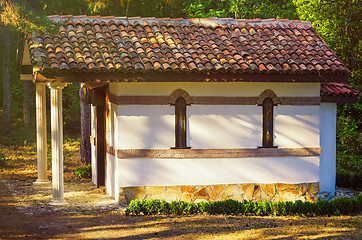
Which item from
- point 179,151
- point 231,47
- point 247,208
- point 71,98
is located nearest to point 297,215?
point 247,208

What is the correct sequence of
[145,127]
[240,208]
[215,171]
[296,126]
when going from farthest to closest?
[296,126] → [215,171] → [145,127] → [240,208]

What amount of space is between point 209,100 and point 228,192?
7.83ft

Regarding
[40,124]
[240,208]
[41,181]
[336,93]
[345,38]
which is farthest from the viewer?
[345,38]

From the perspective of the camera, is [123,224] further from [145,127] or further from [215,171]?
[215,171]

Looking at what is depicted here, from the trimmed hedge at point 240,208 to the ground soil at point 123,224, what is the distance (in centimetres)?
28

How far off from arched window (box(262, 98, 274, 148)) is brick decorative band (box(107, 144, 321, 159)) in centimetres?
24

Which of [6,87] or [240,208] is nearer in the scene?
[240,208]

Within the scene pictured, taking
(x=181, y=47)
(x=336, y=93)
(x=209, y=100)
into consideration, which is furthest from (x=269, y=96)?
(x=181, y=47)

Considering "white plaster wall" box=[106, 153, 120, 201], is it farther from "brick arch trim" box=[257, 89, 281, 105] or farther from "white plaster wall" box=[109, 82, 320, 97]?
"brick arch trim" box=[257, 89, 281, 105]

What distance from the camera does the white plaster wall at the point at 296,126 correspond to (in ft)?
50.5

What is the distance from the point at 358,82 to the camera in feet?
85.4

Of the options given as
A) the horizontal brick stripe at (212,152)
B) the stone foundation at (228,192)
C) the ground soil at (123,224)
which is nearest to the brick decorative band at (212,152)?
the horizontal brick stripe at (212,152)

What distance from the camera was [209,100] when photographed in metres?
14.9

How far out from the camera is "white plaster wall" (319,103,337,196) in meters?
16.3
